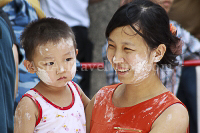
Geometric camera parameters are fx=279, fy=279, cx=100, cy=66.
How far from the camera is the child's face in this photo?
1718 mm

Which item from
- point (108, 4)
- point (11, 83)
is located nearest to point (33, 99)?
point (11, 83)

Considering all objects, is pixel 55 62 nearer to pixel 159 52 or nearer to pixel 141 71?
pixel 141 71

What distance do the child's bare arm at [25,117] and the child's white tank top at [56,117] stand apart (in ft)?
0.15

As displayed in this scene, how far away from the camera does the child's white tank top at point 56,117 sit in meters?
1.69

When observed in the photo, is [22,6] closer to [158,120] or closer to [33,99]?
[33,99]

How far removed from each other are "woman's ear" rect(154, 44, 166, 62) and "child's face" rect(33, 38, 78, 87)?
53 cm

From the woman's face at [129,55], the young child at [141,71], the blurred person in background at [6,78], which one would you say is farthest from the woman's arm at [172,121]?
the blurred person in background at [6,78]

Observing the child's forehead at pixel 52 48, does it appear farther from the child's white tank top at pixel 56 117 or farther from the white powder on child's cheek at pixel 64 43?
the child's white tank top at pixel 56 117

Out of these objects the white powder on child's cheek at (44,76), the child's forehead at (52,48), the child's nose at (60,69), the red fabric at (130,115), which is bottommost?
the red fabric at (130,115)

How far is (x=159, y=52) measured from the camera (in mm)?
1675

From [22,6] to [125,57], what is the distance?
125cm

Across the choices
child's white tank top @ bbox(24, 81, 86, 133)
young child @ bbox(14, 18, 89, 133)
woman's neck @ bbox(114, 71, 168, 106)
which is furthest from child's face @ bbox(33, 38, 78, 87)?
woman's neck @ bbox(114, 71, 168, 106)

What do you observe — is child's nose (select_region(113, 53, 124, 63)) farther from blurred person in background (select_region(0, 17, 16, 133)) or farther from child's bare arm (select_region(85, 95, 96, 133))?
blurred person in background (select_region(0, 17, 16, 133))

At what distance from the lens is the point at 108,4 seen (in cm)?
405
